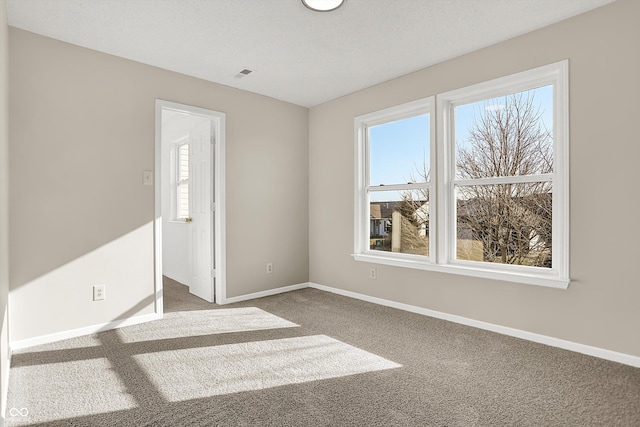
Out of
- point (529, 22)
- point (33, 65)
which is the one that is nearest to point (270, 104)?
point (33, 65)

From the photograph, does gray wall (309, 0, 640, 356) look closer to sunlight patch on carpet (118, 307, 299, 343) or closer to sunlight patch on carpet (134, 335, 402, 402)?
sunlight patch on carpet (134, 335, 402, 402)

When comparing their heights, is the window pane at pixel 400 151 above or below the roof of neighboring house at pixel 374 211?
above

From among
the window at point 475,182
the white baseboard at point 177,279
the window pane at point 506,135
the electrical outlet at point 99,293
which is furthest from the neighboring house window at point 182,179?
the window pane at point 506,135

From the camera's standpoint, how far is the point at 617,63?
97.7 inches

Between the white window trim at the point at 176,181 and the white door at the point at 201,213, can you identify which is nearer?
the white door at the point at 201,213

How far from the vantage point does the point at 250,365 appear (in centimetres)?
246

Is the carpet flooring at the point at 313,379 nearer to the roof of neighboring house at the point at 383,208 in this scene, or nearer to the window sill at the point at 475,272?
the window sill at the point at 475,272

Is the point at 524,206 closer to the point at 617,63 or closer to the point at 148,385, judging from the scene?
the point at 617,63

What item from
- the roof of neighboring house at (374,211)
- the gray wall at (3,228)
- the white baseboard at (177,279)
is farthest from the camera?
the white baseboard at (177,279)

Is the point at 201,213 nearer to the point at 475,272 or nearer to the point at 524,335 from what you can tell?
the point at 475,272

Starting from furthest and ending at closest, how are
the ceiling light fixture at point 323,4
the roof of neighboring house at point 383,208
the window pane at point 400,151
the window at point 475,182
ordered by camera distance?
1. the roof of neighboring house at point 383,208
2. the window pane at point 400,151
3. the window at point 475,182
4. the ceiling light fixture at point 323,4

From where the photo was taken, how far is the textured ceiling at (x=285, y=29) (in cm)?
251

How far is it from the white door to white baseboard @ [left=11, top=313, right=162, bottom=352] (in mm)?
855

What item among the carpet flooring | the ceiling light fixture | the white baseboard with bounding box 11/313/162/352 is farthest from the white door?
the ceiling light fixture
